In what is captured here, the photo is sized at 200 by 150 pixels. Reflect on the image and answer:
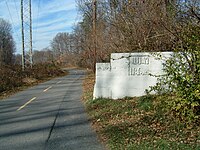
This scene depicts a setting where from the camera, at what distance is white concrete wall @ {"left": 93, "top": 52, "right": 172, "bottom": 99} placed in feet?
36.9

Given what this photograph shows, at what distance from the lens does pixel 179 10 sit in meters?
8.76

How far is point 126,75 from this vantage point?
11.6 meters

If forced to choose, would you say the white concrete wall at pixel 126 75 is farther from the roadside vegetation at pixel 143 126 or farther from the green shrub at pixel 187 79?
the green shrub at pixel 187 79

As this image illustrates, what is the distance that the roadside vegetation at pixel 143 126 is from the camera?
20.1 ft

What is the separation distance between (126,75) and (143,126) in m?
4.24

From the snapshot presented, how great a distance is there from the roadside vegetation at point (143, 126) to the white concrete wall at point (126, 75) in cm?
78

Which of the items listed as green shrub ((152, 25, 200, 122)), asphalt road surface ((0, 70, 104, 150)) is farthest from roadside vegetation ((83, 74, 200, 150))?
asphalt road surface ((0, 70, 104, 150))

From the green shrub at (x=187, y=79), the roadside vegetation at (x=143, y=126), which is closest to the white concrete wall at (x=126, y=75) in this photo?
the roadside vegetation at (x=143, y=126)

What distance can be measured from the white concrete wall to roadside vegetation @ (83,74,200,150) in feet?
2.57

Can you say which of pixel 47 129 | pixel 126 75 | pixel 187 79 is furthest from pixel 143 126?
pixel 126 75

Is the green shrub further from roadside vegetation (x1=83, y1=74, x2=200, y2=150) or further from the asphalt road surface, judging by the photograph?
the asphalt road surface

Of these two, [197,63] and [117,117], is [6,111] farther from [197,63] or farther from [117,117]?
[197,63]

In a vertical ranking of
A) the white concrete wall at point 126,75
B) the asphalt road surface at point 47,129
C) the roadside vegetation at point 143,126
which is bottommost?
the asphalt road surface at point 47,129

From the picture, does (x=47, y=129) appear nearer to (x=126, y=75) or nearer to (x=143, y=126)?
(x=143, y=126)
